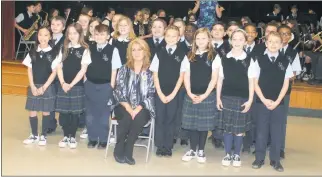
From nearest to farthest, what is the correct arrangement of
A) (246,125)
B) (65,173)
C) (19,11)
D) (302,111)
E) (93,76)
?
(65,173) → (246,125) → (93,76) → (302,111) → (19,11)

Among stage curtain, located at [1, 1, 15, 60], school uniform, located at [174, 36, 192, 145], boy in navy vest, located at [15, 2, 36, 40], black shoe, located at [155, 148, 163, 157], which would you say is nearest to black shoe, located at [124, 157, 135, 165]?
black shoe, located at [155, 148, 163, 157]

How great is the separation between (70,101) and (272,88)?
69.9 inches

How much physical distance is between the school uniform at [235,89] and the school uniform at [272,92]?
0.32ft

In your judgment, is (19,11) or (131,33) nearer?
(131,33)

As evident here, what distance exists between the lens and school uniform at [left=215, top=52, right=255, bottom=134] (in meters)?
4.58

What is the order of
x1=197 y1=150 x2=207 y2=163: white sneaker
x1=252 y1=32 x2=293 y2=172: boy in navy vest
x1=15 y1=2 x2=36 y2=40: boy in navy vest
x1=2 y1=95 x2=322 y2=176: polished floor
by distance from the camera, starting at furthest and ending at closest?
x1=15 y1=2 x2=36 y2=40: boy in navy vest, x1=197 y1=150 x2=207 y2=163: white sneaker, x1=252 y1=32 x2=293 y2=172: boy in navy vest, x1=2 y1=95 x2=322 y2=176: polished floor

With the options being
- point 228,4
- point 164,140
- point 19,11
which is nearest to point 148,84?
point 164,140

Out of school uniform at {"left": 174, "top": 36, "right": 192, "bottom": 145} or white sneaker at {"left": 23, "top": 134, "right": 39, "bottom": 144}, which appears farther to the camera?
white sneaker at {"left": 23, "top": 134, "right": 39, "bottom": 144}

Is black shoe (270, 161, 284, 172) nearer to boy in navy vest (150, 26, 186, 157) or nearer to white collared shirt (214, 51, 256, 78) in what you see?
white collared shirt (214, 51, 256, 78)

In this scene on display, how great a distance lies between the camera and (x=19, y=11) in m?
10.4

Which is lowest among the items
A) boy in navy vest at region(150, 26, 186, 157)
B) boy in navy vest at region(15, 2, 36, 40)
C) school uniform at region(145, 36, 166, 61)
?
boy in navy vest at region(150, 26, 186, 157)

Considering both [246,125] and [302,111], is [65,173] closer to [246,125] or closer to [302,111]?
[246,125]

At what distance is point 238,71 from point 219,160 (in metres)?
0.83

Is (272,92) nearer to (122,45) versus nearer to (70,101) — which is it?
(122,45)
